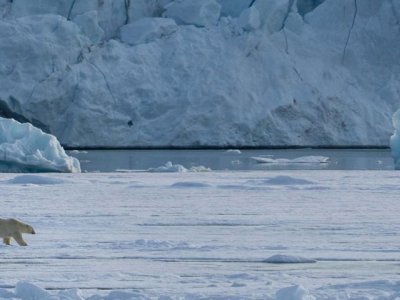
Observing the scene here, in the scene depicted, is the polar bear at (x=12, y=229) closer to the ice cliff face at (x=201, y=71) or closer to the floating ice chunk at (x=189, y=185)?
the floating ice chunk at (x=189, y=185)

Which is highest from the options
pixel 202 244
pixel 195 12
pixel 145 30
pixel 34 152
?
pixel 195 12

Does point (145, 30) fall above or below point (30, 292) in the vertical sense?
above

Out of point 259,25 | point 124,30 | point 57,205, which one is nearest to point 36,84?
point 124,30

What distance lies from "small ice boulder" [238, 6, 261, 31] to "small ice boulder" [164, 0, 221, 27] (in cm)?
57

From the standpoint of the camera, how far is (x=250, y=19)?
22047 millimetres

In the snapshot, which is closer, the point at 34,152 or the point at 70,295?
the point at 70,295

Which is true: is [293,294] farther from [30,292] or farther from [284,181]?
[284,181]

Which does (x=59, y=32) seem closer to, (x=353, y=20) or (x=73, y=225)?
(x=353, y=20)

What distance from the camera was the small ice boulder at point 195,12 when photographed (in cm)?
2214

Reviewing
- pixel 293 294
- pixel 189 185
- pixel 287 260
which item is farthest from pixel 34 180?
pixel 293 294

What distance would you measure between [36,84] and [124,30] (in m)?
2.63

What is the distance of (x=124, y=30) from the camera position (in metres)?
22.2

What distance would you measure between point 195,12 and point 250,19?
1.26 metres

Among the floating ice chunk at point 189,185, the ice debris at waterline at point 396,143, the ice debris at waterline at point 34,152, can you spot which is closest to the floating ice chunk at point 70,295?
the floating ice chunk at point 189,185
